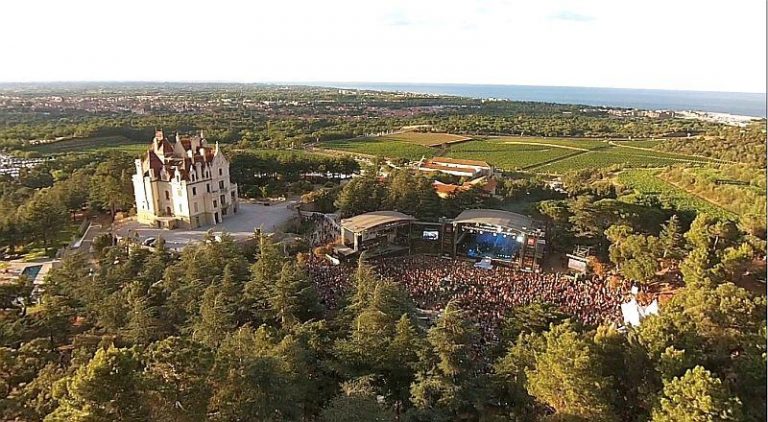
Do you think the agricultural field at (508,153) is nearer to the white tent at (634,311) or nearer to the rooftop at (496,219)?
the rooftop at (496,219)

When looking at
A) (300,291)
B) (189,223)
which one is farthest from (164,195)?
(300,291)

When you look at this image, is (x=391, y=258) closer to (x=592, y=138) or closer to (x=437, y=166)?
(x=437, y=166)

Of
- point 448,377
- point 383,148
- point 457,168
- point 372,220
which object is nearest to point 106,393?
point 448,377

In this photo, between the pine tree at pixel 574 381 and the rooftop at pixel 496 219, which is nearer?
the pine tree at pixel 574 381

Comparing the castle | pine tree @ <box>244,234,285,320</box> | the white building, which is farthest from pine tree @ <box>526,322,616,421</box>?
the white building

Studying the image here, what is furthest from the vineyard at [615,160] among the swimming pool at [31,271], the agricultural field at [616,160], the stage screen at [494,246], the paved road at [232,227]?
the swimming pool at [31,271]

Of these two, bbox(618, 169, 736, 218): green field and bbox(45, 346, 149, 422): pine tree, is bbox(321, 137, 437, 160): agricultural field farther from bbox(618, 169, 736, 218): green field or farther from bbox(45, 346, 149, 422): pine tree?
bbox(45, 346, 149, 422): pine tree
